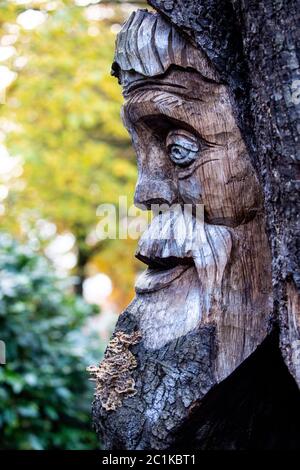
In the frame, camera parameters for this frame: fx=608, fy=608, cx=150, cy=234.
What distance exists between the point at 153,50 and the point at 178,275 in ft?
2.16

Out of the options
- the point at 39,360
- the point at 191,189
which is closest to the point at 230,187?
the point at 191,189

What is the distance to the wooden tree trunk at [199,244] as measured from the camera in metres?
1.64

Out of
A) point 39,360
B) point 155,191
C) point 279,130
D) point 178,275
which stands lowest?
point 39,360

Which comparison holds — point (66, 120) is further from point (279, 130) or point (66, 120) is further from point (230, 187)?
point (279, 130)

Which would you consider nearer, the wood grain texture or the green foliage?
the wood grain texture

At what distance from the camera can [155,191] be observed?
1.83 meters

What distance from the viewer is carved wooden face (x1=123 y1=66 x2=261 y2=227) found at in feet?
5.65

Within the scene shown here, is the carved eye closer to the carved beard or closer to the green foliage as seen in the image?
the carved beard

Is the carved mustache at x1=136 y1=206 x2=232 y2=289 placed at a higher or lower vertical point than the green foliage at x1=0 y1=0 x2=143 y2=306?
lower

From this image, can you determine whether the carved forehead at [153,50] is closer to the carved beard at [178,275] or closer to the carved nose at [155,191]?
the carved nose at [155,191]

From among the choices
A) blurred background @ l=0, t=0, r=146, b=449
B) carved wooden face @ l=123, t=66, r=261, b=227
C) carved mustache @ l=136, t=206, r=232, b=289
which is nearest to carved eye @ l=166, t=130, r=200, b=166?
carved wooden face @ l=123, t=66, r=261, b=227

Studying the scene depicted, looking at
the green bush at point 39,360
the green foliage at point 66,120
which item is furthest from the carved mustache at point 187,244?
the green foliage at point 66,120
